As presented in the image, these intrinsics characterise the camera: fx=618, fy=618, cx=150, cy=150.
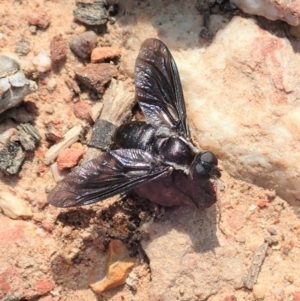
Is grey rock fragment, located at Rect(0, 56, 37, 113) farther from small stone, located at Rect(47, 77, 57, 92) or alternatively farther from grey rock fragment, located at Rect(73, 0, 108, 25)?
grey rock fragment, located at Rect(73, 0, 108, 25)

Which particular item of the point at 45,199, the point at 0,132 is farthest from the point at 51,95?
the point at 45,199

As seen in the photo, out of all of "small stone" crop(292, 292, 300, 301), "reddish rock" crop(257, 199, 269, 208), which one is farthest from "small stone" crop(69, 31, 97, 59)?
"small stone" crop(292, 292, 300, 301)

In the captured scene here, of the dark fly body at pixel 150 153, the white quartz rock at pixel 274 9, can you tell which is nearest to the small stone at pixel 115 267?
Answer: the dark fly body at pixel 150 153

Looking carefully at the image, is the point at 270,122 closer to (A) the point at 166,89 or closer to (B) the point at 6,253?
(A) the point at 166,89

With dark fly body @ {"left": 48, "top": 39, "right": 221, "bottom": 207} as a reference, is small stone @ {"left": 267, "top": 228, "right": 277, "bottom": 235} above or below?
below

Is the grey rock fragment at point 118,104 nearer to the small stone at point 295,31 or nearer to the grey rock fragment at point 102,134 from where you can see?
the grey rock fragment at point 102,134

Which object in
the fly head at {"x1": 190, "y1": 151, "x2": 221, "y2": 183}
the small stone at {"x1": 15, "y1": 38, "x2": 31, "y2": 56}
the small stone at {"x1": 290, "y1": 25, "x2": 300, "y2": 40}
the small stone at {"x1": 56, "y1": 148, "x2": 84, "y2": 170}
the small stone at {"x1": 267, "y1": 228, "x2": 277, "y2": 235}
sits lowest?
the small stone at {"x1": 56, "y1": 148, "x2": 84, "y2": 170}

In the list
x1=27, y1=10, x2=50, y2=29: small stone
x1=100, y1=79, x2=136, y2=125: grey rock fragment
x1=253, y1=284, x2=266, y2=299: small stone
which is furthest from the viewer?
x1=27, y1=10, x2=50, y2=29: small stone
